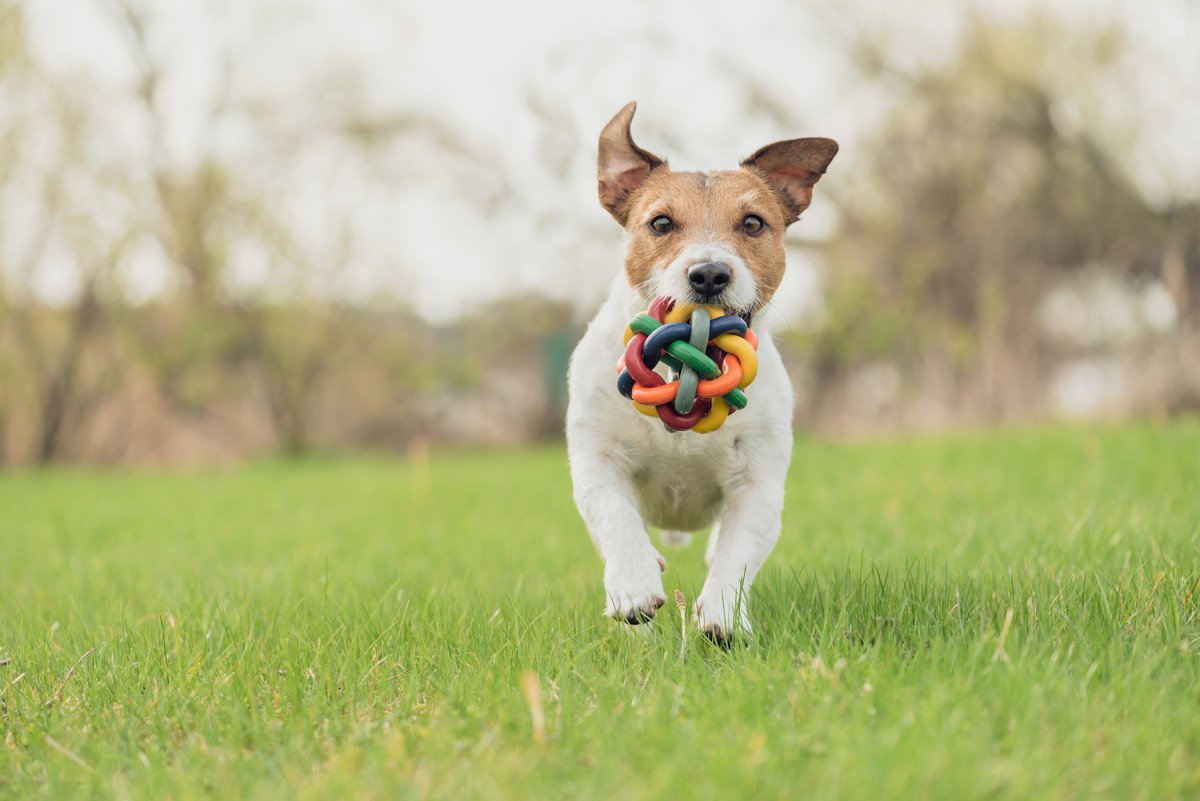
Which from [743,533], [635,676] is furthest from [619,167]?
[635,676]

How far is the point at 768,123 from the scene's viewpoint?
49.5ft

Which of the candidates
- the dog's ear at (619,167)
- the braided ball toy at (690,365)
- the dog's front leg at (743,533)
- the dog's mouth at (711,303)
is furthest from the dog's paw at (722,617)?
the dog's ear at (619,167)

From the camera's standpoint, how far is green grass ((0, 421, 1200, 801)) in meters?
2.39

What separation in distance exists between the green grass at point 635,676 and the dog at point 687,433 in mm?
265

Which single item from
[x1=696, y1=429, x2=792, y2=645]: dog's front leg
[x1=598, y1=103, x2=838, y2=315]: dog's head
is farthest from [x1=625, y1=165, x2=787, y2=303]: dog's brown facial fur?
[x1=696, y1=429, x2=792, y2=645]: dog's front leg

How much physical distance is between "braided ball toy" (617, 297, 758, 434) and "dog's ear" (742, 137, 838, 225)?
1107 millimetres

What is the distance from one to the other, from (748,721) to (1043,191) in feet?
47.3

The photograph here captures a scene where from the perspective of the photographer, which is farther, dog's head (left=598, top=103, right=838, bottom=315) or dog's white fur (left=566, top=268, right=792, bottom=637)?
dog's head (left=598, top=103, right=838, bottom=315)

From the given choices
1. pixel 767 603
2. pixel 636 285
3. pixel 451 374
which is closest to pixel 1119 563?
pixel 767 603

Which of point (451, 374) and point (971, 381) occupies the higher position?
point (971, 381)

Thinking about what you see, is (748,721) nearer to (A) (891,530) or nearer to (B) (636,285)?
(B) (636,285)

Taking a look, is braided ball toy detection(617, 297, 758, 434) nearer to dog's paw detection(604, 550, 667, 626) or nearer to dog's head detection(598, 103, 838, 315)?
dog's head detection(598, 103, 838, 315)

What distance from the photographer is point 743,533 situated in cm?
362

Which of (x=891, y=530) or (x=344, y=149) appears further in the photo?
(x=344, y=149)
